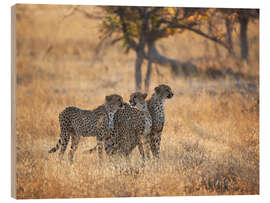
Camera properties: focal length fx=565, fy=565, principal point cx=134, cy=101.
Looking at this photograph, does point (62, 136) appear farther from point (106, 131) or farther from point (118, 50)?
point (118, 50)

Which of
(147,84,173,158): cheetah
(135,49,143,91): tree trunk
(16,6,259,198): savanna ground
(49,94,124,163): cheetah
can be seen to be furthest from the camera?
(135,49,143,91): tree trunk

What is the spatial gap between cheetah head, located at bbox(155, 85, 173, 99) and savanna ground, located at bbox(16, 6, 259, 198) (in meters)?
0.63

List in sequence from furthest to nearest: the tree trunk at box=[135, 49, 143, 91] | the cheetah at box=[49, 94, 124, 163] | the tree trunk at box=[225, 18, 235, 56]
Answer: the tree trunk at box=[135, 49, 143, 91]
the tree trunk at box=[225, 18, 235, 56]
the cheetah at box=[49, 94, 124, 163]

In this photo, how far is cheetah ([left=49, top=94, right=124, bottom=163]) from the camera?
5.65 metres

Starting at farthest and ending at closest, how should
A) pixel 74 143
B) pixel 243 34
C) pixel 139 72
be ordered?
pixel 139 72
pixel 243 34
pixel 74 143

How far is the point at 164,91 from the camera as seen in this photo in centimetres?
589

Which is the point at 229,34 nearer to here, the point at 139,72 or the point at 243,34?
the point at 243,34

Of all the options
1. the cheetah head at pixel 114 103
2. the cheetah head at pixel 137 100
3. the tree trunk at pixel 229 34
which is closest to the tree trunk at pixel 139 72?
the tree trunk at pixel 229 34

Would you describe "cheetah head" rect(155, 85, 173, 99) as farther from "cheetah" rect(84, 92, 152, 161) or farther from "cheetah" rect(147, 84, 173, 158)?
"cheetah" rect(84, 92, 152, 161)

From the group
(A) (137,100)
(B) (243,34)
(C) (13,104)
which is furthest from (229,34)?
(C) (13,104)

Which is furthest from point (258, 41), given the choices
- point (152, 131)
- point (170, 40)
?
point (170, 40)

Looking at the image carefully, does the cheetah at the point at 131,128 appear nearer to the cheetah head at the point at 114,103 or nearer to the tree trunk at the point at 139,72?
the cheetah head at the point at 114,103

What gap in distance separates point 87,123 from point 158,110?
29.4 inches

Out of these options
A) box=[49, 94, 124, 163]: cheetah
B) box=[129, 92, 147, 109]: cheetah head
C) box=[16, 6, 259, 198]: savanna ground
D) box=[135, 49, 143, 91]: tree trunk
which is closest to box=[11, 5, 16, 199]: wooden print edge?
box=[16, 6, 259, 198]: savanna ground
